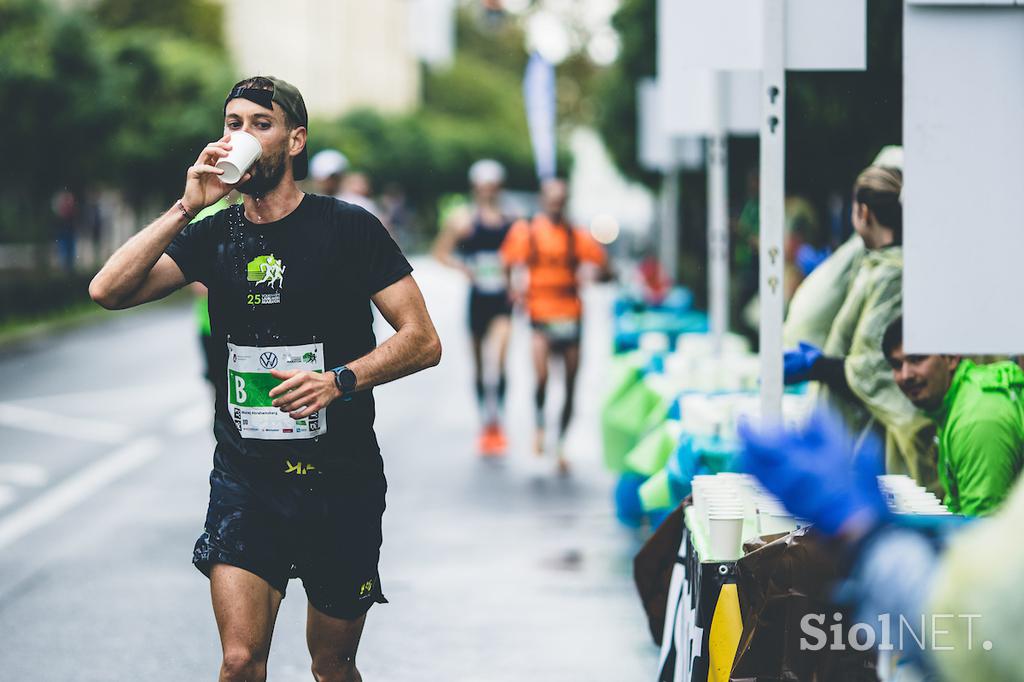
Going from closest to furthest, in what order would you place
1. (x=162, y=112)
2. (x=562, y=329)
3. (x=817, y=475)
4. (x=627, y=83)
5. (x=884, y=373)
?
(x=817, y=475) → (x=884, y=373) → (x=562, y=329) → (x=627, y=83) → (x=162, y=112)

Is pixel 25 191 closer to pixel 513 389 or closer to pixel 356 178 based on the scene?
pixel 513 389

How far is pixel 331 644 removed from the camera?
4438 mm

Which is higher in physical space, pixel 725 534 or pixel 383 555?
pixel 725 534

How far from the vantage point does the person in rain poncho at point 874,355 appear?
233 inches

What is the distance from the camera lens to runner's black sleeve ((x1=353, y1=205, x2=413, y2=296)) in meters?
4.43

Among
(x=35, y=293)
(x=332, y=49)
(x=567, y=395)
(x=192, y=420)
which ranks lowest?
(x=35, y=293)

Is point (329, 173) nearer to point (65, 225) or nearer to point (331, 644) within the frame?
point (331, 644)

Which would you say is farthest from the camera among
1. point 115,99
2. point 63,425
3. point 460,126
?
point 460,126

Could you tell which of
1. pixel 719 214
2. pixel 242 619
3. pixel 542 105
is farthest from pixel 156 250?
pixel 542 105

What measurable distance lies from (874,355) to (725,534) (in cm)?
157

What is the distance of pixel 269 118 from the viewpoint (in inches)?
172

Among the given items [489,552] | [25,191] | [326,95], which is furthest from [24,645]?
[326,95]

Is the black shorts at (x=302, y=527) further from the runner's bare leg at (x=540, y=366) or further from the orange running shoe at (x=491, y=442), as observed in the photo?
the orange running shoe at (x=491, y=442)

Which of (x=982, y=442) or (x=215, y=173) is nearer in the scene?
(x=215, y=173)
